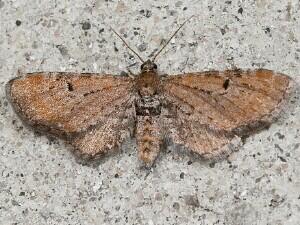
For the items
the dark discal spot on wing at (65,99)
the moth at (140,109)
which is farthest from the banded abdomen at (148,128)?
the dark discal spot on wing at (65,99)

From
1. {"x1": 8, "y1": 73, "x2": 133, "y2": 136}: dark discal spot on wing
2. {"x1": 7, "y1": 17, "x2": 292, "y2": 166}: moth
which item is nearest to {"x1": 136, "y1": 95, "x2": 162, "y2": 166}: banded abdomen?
{"x1": 7, "y1": 17, "x2": 292, "y2": 166}: moth

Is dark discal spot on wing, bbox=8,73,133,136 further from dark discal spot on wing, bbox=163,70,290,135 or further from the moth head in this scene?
dark discal spot on wing, bbox=163,70,290,135

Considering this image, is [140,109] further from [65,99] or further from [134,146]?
[65,99]

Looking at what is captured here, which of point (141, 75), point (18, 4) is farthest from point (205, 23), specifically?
point (18, 4)

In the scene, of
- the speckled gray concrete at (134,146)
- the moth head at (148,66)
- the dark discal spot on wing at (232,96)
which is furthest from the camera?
the moth head at (148,66)

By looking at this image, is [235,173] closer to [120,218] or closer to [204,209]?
[204,209]

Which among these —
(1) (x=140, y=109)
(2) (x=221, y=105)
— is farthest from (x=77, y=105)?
(2) (x=221, y=105)

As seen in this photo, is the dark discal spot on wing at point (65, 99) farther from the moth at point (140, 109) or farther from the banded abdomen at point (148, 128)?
the banded abdomen at point (148, 128)
